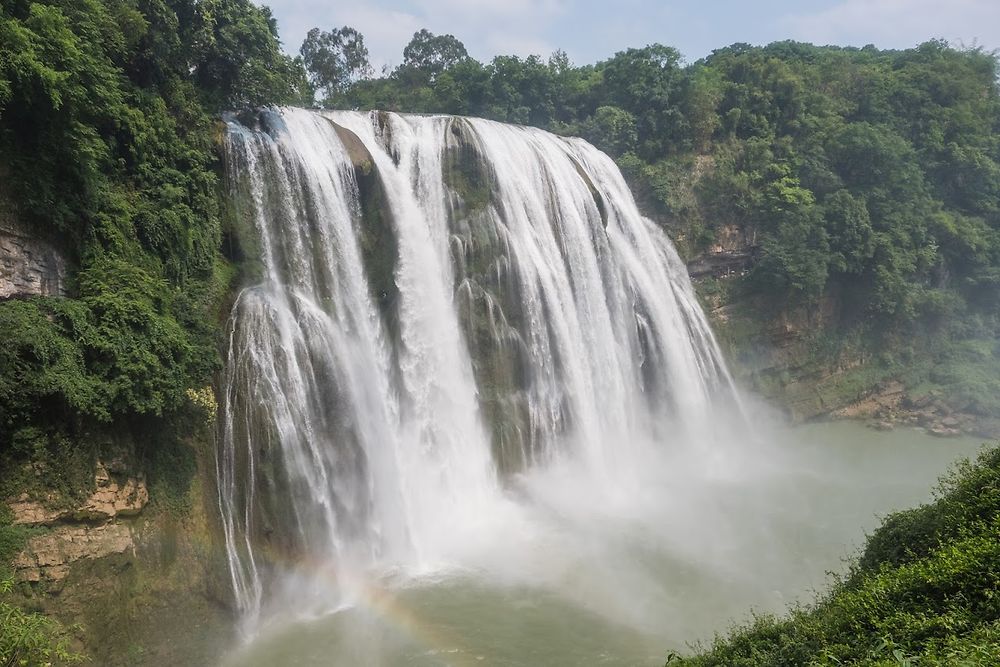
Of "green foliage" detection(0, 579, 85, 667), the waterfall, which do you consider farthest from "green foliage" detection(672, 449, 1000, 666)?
the waterfall

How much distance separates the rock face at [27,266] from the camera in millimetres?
8727

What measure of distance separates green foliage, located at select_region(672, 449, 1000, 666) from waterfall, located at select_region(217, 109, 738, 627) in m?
7.63

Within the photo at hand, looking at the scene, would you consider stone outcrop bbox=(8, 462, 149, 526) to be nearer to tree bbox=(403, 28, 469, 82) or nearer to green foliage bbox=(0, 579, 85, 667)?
green foliage bbox=(0, 579, 85, 667)

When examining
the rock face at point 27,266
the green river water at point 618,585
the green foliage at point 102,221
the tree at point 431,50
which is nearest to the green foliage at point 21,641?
the green foliage at point 102,221

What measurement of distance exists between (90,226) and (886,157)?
95.3 feet

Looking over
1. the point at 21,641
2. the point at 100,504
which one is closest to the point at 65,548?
the point at 100,504

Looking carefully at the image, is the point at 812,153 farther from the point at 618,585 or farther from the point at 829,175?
the point at 618,585

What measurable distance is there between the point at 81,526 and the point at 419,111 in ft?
89.2

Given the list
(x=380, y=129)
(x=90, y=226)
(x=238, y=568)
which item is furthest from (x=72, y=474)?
(x=380, y=129)

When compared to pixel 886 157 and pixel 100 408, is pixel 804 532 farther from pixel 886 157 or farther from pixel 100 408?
pixel 886 157

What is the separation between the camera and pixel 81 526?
8.69 metres

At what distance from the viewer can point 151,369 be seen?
933 cm

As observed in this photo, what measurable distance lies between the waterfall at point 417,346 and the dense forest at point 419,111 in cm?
114

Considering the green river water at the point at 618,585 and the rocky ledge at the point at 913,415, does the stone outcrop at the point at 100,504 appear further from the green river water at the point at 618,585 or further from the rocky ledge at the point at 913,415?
the rocky ledge at the point at 913,415
